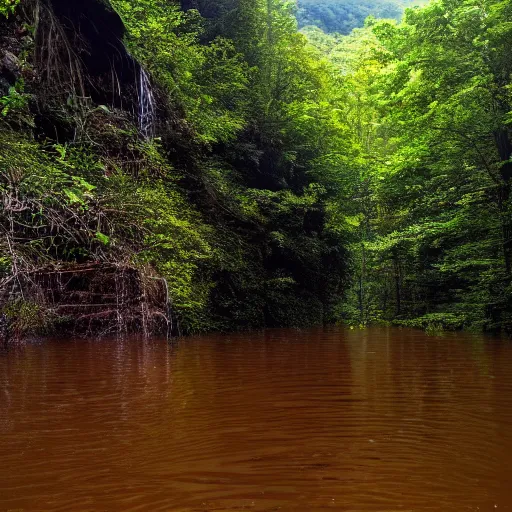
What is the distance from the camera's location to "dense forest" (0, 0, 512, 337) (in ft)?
30.0

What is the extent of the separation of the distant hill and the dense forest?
122 ft

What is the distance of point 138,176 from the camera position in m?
11.6

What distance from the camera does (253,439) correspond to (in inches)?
121

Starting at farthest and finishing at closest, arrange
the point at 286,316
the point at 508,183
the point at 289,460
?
1. the point at 286,316
2. the point at 508,183
3. the point at 289,460

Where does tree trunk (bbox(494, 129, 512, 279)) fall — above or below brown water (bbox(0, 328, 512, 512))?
above

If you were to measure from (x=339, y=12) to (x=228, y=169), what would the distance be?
53.0m

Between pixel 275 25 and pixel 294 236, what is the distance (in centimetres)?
1007

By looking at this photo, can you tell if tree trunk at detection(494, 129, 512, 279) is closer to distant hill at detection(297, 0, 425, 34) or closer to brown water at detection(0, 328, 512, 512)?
brown water at detection(0, 328, 512, 512)

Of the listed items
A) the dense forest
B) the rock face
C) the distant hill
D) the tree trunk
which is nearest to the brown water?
the dense forest

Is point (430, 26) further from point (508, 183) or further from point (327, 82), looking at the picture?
point (327, 82)

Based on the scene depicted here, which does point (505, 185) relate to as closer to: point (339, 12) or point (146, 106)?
point (146, 106)

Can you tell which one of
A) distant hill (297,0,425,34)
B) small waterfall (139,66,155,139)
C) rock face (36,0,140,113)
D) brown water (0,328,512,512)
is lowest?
brown water (0,328,512,512)

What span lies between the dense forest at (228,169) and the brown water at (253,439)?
140 inches

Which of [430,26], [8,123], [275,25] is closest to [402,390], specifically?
[8,123]
